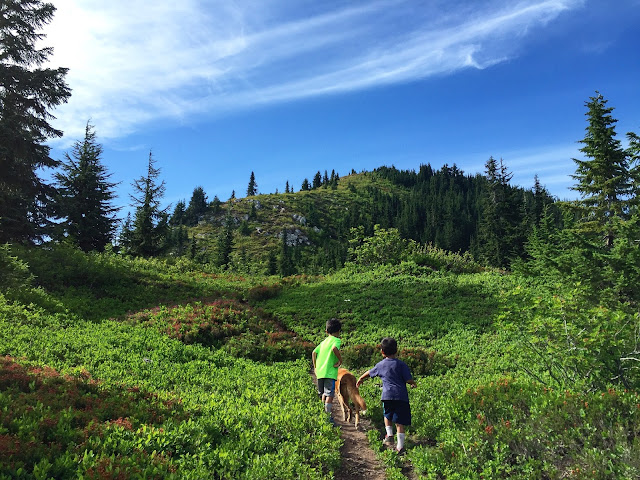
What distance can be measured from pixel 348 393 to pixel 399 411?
172 centimetres

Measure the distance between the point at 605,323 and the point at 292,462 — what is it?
6.23m

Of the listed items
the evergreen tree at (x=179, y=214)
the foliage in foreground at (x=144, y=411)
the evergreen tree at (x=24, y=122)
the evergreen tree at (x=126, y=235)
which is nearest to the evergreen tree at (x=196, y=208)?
the evergreen tree at (x=179, y=214)

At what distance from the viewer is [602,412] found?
17.3 feet

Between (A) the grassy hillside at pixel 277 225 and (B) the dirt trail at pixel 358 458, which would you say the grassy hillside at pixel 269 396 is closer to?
(B) the dirt trail at pixel 358 458

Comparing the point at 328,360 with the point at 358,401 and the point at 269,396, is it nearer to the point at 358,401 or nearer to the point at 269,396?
the point at 358,401

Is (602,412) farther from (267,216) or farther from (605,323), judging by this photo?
(267,216)

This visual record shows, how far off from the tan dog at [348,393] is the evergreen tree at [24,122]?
2082cm

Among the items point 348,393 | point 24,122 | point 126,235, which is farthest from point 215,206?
point 348,393

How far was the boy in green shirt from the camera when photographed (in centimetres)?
768

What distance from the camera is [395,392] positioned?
6668mm

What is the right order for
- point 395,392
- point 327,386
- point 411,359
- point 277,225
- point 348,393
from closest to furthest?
point 395,392 → point 327,386 → point 348,393 → point 411,359 → point 277,225

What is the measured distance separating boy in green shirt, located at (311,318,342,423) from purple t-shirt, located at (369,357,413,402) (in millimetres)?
1076

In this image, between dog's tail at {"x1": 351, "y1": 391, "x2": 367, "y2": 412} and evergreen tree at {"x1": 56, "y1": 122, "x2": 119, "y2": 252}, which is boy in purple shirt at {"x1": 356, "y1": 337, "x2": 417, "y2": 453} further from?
evergreen tree at {"x1": 56, "y1": 122, "x2": 119, "y2": 252}

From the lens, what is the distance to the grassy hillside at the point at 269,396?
484 centimetres
